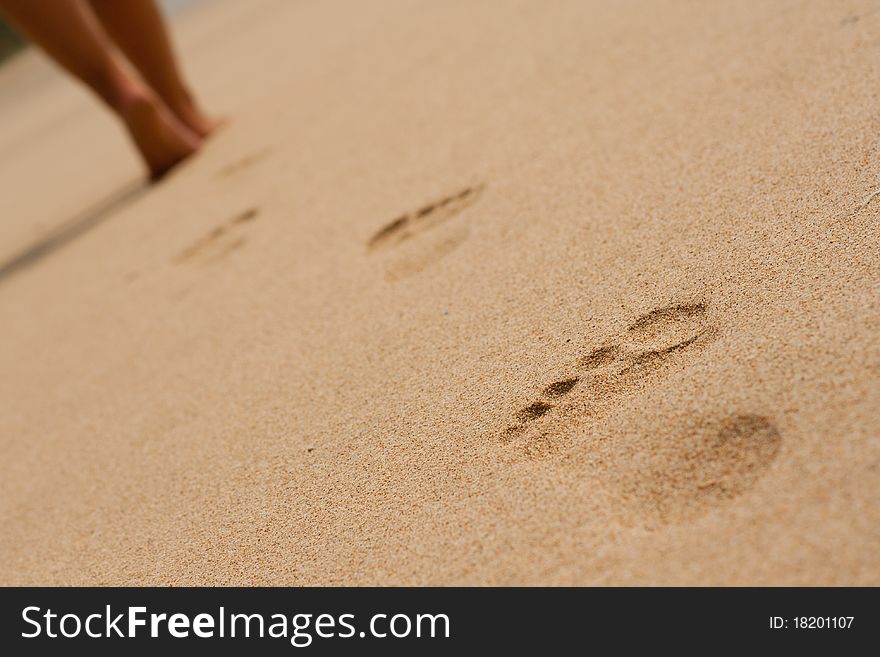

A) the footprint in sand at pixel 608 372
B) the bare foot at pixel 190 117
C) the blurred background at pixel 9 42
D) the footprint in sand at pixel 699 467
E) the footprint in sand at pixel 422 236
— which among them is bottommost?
the footprint in sand at pixel 699 467

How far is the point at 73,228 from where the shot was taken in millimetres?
2439

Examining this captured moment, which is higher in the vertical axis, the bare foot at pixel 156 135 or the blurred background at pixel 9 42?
the blurred background at pixel 9 42

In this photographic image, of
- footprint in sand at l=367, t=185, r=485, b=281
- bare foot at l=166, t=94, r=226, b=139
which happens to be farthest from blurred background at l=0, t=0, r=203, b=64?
footprint in sand at l=367, t=185, r=485, b=281

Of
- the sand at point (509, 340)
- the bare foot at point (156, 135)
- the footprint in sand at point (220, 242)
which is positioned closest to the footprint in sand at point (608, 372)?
the sand at point (509, 340)

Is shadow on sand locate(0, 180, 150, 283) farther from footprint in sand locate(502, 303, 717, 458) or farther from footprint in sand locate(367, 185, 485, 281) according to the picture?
footprint in sand locate(502, 303, 717, 458)

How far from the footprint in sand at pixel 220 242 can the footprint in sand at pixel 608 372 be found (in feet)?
3.26

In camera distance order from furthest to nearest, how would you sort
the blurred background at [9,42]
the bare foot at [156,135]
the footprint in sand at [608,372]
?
the blurred background at [9,42]
the bare foot at [156,135]
the footprint in sand at [608,372]

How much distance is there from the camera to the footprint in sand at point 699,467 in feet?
2.68

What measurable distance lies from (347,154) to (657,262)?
1.03 m

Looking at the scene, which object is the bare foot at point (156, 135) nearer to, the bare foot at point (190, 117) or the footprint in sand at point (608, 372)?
the bare foot at point (190, 117)

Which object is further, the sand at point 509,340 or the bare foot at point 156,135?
the bare foot at point 156,135
